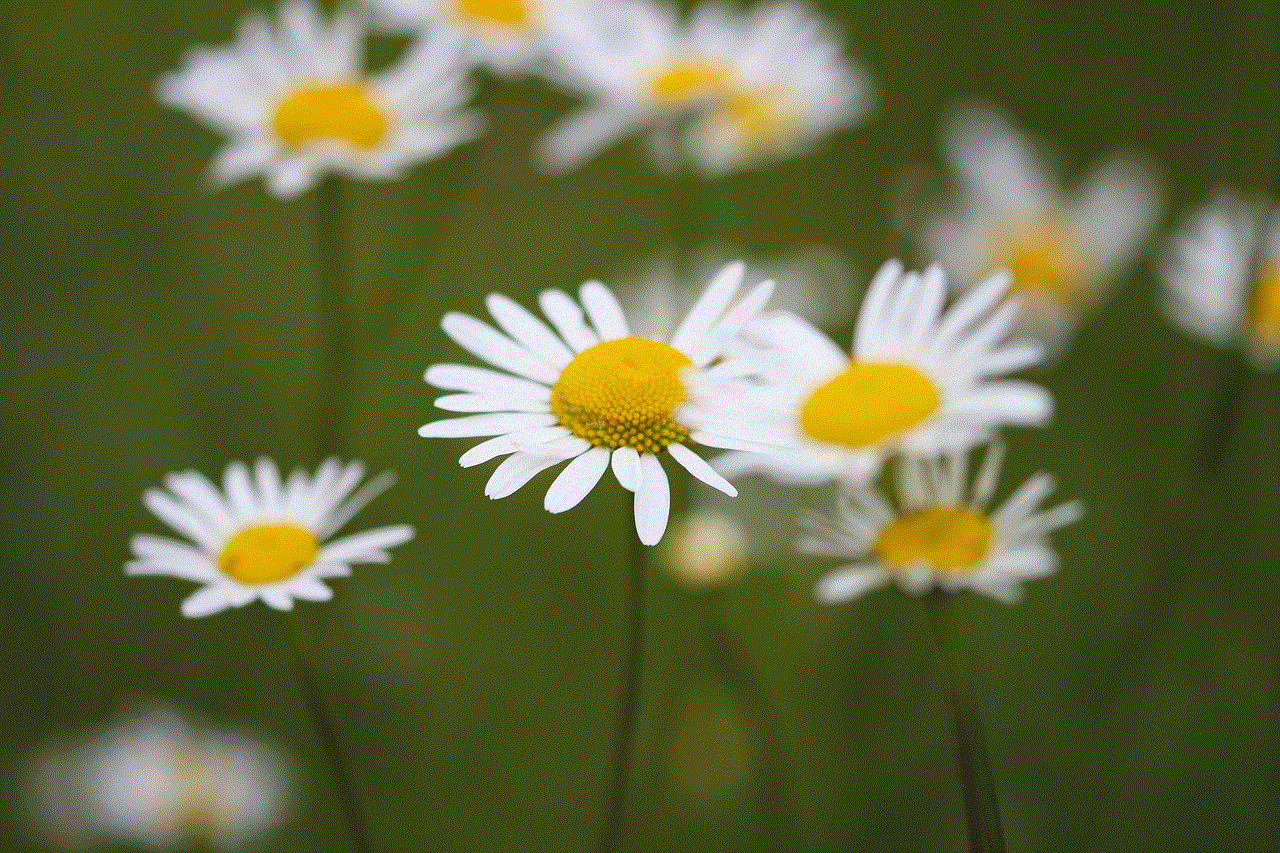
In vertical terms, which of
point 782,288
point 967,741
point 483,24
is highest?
point 483,24

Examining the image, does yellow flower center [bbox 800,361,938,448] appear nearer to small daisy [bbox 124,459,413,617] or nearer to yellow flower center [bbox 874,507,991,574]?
yellow flower center [bbox 874,507,991,574]

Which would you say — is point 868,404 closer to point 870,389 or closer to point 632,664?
point 870,389

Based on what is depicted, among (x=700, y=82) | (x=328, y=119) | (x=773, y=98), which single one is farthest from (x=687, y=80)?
(x=328, y=119)

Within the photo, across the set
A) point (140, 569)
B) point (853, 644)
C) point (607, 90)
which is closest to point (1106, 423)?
point (853, 644)

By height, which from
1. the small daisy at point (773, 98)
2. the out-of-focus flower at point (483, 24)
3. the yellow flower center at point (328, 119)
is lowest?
the yellow flower center at point (328, 119)

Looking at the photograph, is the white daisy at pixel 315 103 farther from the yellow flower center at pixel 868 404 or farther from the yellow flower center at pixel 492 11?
the yellow flower center at pixel 868 404

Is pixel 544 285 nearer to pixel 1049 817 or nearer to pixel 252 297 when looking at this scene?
pixel 252 297

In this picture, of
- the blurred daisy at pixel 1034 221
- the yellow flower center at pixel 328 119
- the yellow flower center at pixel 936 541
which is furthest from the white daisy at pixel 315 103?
the blurred daisy at pixel 1034 221
